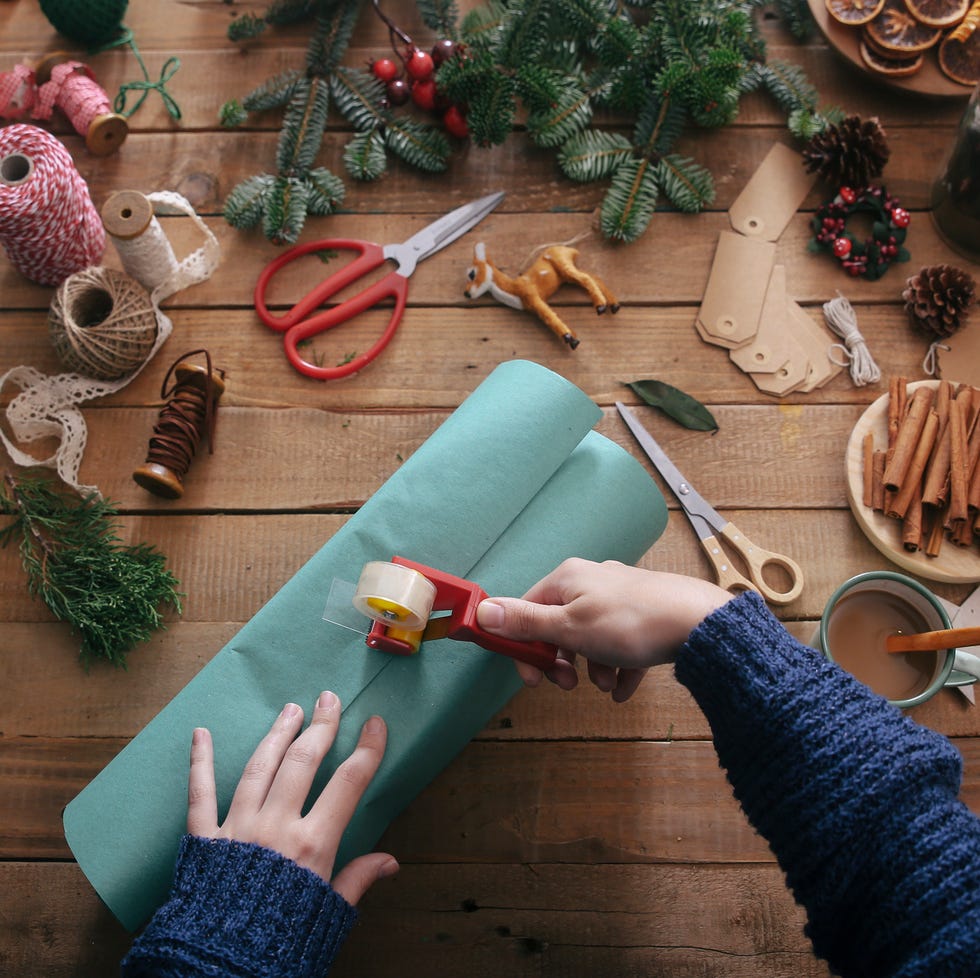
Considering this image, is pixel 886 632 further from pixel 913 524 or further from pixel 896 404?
pixel 896 404

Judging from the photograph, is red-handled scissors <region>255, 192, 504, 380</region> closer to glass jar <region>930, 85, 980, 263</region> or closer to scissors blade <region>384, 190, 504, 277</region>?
scissors blade <region>384, 190, 504, 277</region>

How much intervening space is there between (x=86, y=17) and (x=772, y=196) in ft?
2.99

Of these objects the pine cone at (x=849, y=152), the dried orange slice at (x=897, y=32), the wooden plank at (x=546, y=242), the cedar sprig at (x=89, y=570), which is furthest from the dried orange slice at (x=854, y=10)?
the cedar sprig at (x=89, y=570)

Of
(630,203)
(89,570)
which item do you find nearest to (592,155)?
(630,203)

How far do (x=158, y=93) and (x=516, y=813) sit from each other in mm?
1006

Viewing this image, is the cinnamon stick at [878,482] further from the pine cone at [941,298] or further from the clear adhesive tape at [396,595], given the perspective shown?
the clear adhesive tape at [396,595]

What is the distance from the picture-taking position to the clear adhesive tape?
2.17ft

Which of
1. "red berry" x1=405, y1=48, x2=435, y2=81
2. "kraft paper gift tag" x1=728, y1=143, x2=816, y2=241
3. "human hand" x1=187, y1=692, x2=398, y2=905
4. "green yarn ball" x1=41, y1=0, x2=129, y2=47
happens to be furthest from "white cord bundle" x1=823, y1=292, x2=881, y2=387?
Answer: "green yarn ball" x1=41, y1=0, x2=129, y2=47

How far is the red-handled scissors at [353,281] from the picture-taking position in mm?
992

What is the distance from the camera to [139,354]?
97 cm

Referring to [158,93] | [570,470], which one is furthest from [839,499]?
[158,93]

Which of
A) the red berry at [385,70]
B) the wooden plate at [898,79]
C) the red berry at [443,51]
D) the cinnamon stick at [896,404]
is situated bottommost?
the cinnamon stick at [896,404]

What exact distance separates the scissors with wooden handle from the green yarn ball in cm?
90

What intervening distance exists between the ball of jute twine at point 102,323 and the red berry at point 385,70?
0.40 meters
